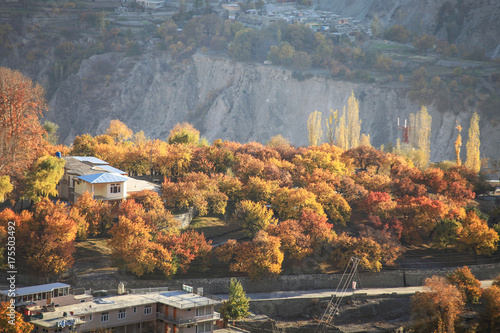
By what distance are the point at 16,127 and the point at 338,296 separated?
3820 cm

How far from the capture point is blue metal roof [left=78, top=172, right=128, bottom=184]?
75.4m

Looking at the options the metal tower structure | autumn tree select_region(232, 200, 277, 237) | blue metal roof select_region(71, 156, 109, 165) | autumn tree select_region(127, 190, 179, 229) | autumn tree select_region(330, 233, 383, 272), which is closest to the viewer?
the metal tower structure

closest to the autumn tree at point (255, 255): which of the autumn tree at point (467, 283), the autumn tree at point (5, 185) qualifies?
the autumn tree at point (467, 283)

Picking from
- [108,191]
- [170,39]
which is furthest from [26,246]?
[170,39]

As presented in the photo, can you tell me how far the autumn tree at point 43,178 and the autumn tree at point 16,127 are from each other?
158cm

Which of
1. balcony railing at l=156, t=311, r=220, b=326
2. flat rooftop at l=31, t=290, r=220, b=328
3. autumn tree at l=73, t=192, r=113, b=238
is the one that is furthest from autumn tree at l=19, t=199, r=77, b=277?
balcony railing at l=156, t=311, r=220, b=326

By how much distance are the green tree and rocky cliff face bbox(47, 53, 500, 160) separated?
83.8m

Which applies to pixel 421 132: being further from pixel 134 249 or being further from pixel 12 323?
pixel 12 323

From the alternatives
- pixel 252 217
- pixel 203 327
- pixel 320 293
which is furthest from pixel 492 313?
pixel 203 327

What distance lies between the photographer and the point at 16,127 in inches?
3095

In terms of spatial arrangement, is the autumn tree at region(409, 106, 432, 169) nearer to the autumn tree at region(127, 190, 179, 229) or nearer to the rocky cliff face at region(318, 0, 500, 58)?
the rocky cliff face at region(318, 0, 500, 58)

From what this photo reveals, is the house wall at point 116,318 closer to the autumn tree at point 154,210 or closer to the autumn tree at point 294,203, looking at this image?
Result: the autumn tree at point 154,210

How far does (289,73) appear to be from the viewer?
543 feet

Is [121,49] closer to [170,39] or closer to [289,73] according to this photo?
[170,39]
